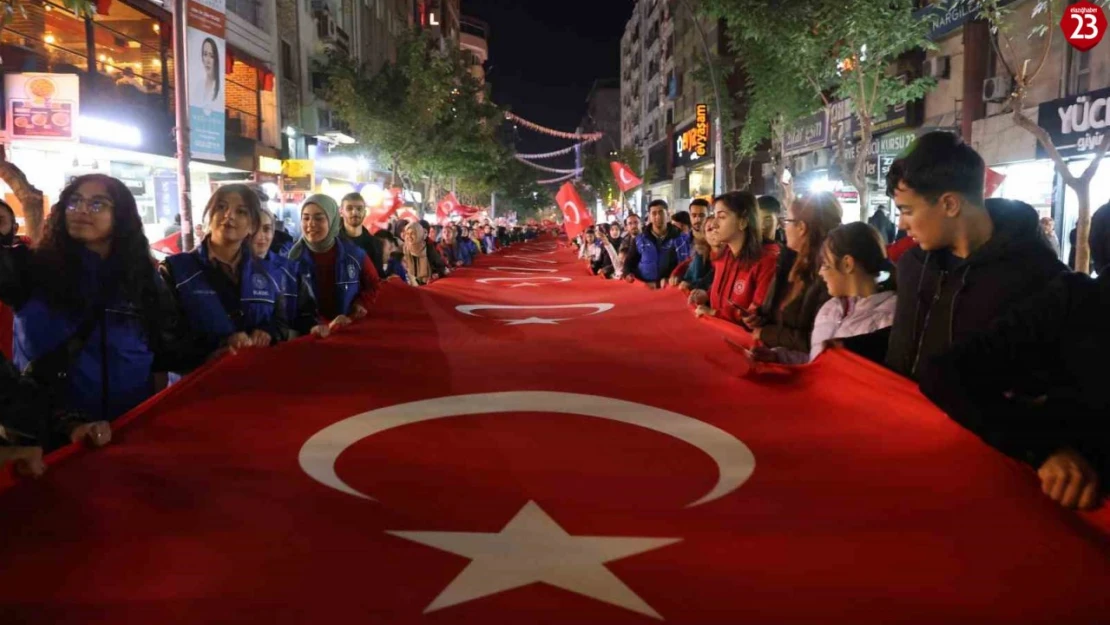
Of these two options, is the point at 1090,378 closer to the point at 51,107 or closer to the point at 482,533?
the point at 482,533

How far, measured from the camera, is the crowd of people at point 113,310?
3240 mm

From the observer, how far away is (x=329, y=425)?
12.5 ft

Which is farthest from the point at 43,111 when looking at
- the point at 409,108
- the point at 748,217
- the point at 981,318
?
the point at 409,108

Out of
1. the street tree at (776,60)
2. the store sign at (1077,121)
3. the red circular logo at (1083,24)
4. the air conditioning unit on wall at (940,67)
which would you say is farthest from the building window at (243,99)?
the red circular logo at (1083,24)

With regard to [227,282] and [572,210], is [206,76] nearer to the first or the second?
[572,210]

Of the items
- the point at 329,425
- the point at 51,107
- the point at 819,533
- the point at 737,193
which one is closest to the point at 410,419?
the point at 329,425

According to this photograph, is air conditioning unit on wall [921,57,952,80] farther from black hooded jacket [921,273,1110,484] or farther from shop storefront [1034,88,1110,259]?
black hooded jacket [921,273,1110,484]

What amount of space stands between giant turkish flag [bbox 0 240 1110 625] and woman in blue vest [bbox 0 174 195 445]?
261mm

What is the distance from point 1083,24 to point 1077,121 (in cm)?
389

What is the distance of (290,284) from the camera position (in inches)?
230

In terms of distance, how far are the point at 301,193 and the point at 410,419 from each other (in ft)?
92.5

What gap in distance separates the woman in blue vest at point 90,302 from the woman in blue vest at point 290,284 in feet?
4.00

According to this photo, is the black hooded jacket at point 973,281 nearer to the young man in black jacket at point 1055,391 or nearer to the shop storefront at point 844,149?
the young man in black jacket at point 1055,391

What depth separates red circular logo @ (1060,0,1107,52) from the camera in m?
13.2
